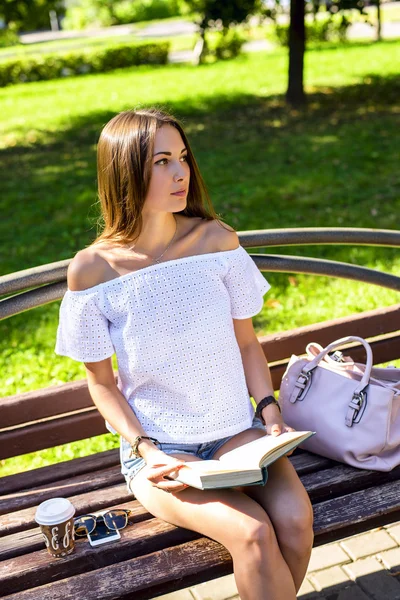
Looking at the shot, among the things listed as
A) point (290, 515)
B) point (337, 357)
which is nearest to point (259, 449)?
point (290, 515)

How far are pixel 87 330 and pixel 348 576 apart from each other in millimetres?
1544

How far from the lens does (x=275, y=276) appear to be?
243 inches

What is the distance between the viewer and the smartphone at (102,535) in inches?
99.8

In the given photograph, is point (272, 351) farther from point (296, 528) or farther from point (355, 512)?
point (296, 528)

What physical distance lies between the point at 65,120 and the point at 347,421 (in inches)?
452

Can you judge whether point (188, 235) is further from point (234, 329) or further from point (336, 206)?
point (336, 206)

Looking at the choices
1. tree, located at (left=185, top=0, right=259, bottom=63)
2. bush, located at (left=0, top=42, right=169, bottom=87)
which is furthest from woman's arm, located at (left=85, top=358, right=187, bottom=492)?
bush, located at (left=0, top=42, right=169, bottom=87)

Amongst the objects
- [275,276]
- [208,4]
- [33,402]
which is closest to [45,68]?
[208,4]

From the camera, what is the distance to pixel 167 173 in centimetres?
276

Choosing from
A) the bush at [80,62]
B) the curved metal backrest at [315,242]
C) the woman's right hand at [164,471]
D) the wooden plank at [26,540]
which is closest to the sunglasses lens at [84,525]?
the wooden plank at [26,540]

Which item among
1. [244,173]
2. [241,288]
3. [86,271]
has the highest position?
[86,271]

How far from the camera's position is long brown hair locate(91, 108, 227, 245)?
272 cm

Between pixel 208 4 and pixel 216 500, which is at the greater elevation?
pixel 208 4

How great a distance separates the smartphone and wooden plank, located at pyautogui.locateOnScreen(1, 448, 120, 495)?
45 cm
